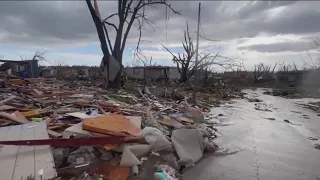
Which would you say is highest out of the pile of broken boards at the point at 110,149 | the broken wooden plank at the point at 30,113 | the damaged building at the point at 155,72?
the damaged building at the point at 155,72

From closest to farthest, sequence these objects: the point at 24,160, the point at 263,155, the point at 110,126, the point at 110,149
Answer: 1. the point at 24,160
2. the point at 110,149
3. the point at 110,126
4. the point at 263,155

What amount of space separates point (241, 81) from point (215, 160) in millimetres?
36107

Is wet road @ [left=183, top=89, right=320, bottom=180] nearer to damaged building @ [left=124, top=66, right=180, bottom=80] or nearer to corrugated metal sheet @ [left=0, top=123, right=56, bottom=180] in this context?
corrugated metal sheet @ [left=0, top=123, right=56, bottom=180]

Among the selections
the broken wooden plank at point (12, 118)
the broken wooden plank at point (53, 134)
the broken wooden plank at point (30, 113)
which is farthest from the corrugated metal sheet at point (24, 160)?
the broken wooden plank at point (30, 113)

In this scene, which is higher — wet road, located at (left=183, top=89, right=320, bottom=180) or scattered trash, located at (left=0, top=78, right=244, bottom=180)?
scattered trash, located at (left=0, top=78, right=244, bottom=180)

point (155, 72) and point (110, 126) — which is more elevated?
point (155, 72)

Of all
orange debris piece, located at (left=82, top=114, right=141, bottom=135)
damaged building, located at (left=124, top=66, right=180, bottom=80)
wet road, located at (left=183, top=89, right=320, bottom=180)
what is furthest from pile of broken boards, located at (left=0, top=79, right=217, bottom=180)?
damaged building, located at (left=124, top=66, right=180, bottom=80)

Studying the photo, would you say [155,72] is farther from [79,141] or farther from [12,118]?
[79,141]

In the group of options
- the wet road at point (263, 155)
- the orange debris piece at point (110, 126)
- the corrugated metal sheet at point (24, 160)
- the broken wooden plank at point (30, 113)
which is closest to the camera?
the corrugated metal sheet at point (24, 160)

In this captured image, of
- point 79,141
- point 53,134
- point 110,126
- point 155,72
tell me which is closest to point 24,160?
point 79,141

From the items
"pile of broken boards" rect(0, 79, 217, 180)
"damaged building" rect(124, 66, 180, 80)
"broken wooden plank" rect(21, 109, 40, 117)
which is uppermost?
"damaged building" rect(124, 66, 180, 80)

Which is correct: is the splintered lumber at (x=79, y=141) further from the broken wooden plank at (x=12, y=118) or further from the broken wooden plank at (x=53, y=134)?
the broken wooden plank at (x=12, y=118)

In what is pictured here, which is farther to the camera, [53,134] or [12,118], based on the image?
[12,118]

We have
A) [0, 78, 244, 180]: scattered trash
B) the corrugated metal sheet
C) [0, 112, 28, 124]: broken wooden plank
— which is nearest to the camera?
the corrugated metal sheet
